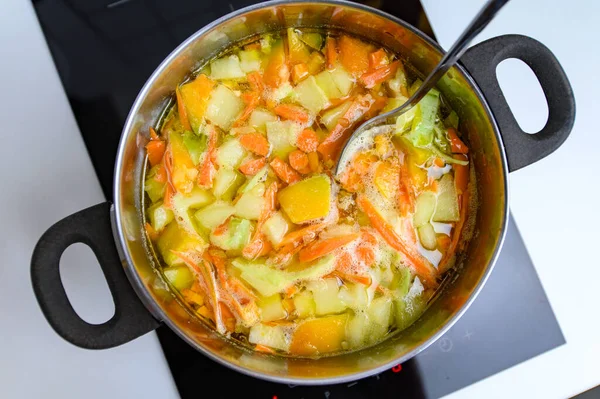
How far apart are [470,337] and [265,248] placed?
51 centimetres

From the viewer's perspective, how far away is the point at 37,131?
116 centimetres

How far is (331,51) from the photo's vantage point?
115 cm

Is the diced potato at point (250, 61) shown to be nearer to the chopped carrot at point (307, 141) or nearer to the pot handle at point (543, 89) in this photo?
the chopped carrot at point (307, 141)

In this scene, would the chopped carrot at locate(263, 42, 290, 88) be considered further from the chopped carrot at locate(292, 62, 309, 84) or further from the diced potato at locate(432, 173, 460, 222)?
the diced potato at locate(432, 173, 460, 222)

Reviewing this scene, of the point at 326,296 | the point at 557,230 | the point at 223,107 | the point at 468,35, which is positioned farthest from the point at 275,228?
the point at 557,230

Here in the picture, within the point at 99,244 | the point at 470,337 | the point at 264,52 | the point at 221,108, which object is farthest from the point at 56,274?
the point at 470,337

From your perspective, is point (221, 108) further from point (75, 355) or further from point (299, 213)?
point (75, 355)

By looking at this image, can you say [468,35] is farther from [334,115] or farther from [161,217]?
[161,217]

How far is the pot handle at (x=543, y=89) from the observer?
3.19ft

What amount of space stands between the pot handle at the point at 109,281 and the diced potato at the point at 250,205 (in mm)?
252

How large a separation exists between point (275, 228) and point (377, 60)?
430mm

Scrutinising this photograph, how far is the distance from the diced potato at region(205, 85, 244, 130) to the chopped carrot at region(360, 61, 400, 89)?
28cm

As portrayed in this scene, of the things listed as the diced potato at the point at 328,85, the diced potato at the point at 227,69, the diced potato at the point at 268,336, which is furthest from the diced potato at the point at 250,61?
the diced potato at the point at 268,336

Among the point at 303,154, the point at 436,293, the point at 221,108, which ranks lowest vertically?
the point at 436,293
